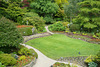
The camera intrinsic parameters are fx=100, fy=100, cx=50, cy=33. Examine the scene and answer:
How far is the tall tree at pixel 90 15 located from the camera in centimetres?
1625

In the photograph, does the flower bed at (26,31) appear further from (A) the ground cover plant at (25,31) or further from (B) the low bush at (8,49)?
(B) the low bush at (8,49)

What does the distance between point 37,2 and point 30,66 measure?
19423 millimetres

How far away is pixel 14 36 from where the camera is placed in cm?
843

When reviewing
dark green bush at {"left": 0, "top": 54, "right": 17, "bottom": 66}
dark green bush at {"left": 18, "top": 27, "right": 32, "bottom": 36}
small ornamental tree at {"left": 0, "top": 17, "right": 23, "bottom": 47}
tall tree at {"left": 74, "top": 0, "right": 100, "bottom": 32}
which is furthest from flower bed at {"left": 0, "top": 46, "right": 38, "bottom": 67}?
tall tree at {"left": 74, "top": 0, "right": 100, "bottom": 32}

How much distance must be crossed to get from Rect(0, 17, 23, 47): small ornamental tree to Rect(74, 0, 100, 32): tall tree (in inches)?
474

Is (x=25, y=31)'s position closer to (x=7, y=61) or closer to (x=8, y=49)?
(x=8, y=49)

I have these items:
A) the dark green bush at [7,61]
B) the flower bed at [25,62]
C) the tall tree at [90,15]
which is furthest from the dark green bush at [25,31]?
the tall tree at [90,15]

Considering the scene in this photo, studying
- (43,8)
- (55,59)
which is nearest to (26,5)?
(43,8)

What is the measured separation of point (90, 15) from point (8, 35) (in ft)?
47.7

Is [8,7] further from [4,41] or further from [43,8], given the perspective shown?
[4,41]

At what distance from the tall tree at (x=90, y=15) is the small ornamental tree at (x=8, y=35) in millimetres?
12045

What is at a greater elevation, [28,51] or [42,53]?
[28,51]

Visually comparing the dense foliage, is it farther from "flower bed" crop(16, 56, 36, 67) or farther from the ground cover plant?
"flower bed" crop(16, 56, 36, 67)

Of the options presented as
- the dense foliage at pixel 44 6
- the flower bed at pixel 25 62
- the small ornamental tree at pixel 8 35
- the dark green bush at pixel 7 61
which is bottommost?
the flower bed at pixel 25 62
